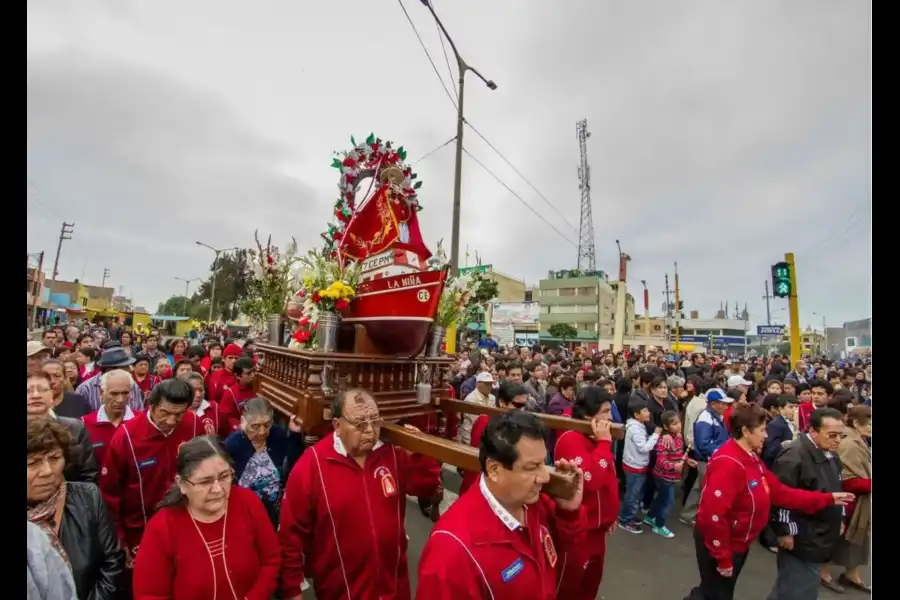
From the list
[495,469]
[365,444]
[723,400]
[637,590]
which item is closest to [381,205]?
[365,444]

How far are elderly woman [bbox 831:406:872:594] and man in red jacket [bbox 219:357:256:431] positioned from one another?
534cm

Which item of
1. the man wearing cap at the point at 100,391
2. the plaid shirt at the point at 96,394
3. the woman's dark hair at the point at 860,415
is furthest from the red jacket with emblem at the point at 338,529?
the woman's dark hair at the point at 860,415

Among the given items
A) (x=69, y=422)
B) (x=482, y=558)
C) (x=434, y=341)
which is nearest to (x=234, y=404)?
(x=69, y=422)

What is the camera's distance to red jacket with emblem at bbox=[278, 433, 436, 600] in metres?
2.25

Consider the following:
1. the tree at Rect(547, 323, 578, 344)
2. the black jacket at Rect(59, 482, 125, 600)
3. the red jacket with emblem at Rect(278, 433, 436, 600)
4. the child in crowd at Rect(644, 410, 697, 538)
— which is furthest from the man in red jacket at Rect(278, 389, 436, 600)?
the tree at Rect(547, 323, 578, 344)

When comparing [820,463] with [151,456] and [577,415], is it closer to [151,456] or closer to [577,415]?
[577,415]

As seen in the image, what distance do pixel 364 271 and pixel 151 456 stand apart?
1.85 metres

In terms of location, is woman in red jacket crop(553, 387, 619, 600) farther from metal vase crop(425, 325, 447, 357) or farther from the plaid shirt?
the plaid shirt

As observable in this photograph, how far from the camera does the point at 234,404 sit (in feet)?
14.0

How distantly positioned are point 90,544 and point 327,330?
1.53 metres

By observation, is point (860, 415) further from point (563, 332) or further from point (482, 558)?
point (563, 332)

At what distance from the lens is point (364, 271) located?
3.30 metres

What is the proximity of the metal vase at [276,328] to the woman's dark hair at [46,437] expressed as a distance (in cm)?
194

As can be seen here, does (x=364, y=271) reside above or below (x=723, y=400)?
above
